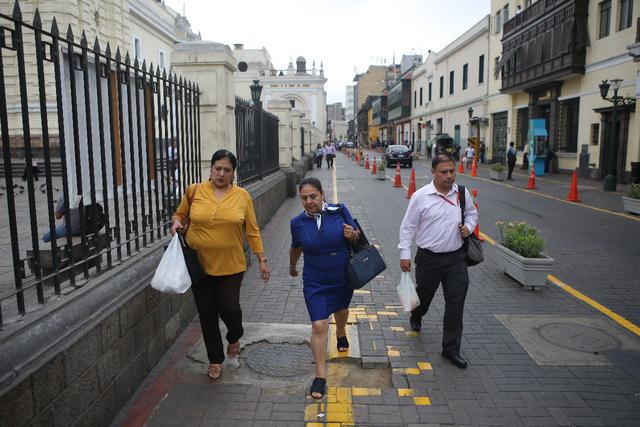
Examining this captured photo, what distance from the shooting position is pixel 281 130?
1797 centimetres

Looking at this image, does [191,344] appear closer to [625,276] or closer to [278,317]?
[278,317]

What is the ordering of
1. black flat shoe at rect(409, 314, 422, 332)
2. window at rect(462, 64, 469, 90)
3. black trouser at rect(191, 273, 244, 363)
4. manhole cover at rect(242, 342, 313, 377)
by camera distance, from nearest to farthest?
black trouser at rect(191, 273, 244, 363) < manhole cover at rect(242, 342, 313, 377) < black flat shoe at rect(409, 314, 422, 332) < window at rect(462, 64, 469, 90)

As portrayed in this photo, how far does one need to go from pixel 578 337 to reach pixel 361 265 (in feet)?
8.36

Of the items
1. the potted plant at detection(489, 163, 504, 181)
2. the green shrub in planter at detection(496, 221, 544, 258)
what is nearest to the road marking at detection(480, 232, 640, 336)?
the green shrub in planter at detection(496, 221, 544, 258)

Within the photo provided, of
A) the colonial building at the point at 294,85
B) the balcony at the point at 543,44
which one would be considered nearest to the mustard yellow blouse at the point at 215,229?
the balcony at the point at 543,44

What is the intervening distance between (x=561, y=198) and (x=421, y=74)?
140 feet

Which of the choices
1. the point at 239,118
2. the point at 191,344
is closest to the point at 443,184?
the point at 191,344

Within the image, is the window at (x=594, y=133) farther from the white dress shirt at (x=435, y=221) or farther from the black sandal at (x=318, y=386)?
the black sandal at (x=318, y=386)

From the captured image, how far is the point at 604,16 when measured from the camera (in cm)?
2216

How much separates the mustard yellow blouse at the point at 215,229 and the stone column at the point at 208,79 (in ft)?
9.80

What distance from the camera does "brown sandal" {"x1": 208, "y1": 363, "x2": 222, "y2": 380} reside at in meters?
4.25

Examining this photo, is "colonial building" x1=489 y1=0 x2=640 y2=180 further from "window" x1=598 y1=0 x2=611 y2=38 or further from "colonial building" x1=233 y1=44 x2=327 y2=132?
"colonial building" x1=233 y1=44 x2=327 y2=132

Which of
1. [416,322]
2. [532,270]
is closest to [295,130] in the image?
[532,270]

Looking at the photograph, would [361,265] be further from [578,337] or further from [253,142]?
[253,142]
